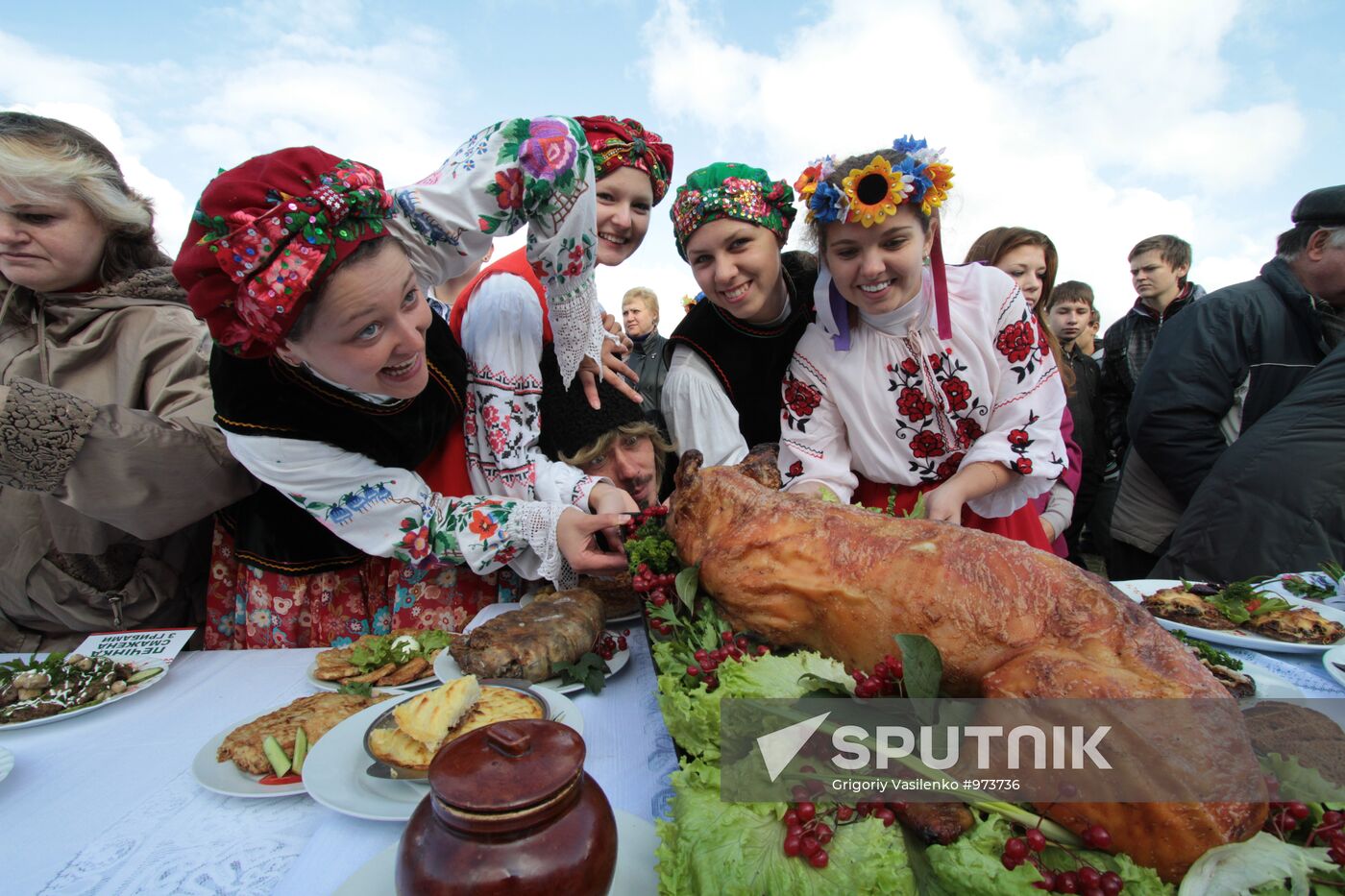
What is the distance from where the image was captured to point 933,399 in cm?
229

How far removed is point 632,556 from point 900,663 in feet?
2.83

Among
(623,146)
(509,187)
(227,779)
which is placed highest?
(623,146)

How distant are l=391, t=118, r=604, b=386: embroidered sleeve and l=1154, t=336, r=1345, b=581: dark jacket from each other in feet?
9.82

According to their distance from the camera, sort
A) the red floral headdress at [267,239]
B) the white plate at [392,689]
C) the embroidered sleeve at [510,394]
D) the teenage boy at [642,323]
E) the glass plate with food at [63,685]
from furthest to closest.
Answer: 1. the teenage boy at [642,323]
2. the embroidered sleeve at [510,394]
3. the white plate at [392,689]
4. the glass plate with food at [63,685]
5. the red floral headdress at [267,239]

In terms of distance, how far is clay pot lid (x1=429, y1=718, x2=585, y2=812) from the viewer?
700mm

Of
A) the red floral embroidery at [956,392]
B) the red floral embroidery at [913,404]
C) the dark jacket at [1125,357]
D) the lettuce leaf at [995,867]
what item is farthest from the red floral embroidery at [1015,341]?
the dark jacket at [1125,357]

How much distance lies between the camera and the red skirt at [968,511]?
94.5 inches

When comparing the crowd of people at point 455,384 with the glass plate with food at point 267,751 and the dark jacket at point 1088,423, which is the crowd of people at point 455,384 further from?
the dark jacket at point 1088,423

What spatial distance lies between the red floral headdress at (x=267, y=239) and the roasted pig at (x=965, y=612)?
106cm

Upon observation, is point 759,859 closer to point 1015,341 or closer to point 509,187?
point 509,187

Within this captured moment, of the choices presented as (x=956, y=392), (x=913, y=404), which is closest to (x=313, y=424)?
(x=913, y=404)

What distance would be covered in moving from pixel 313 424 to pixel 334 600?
72 cm

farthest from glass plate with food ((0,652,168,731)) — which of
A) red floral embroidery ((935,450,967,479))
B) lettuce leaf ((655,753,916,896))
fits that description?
red floral embroidery ((935,450,967,479))

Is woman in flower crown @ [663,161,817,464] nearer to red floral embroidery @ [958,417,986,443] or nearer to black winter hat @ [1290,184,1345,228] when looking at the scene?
red floral embroidery @ [958,417,986,443]
